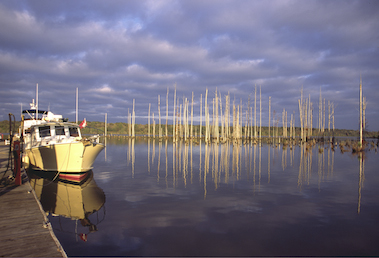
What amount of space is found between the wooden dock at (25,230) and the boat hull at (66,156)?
5.40 meters

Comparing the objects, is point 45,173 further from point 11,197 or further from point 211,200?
point 211,200

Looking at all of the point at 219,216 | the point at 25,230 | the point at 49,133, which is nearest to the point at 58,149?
the point at 49,133

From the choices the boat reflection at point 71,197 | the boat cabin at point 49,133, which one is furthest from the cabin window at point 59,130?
the boat reflection at point 71,197

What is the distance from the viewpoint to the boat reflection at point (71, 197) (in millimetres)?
9688

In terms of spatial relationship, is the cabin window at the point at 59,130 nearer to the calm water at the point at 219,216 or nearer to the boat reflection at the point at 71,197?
the boat reflection at the point at 71,197

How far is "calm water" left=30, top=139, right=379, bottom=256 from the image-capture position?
23.5 ft

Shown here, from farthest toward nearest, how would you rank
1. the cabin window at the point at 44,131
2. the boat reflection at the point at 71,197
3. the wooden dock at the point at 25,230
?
the cabin window at the point at 44,131 → the boat reflection at the point at 71,197 → the wooden dock at the point at 25,230

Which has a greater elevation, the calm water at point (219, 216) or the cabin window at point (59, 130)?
the cabin window at point (59, 130)

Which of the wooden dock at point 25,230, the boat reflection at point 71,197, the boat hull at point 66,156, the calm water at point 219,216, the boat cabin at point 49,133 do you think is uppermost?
the boat cabin at point 49,133

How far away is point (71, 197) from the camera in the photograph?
1268 cm

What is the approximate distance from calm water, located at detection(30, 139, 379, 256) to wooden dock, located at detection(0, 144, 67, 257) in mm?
811

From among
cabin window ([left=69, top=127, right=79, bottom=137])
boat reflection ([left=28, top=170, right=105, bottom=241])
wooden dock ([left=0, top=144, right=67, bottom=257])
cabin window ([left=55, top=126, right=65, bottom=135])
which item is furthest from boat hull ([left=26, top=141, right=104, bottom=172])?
wooden dock ([left=0, top=144, right=67, bottom=257])

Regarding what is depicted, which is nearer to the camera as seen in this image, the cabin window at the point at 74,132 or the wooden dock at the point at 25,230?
the wooden dock at the point at 25,230

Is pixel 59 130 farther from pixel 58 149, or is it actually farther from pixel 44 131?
pixel 58 149
